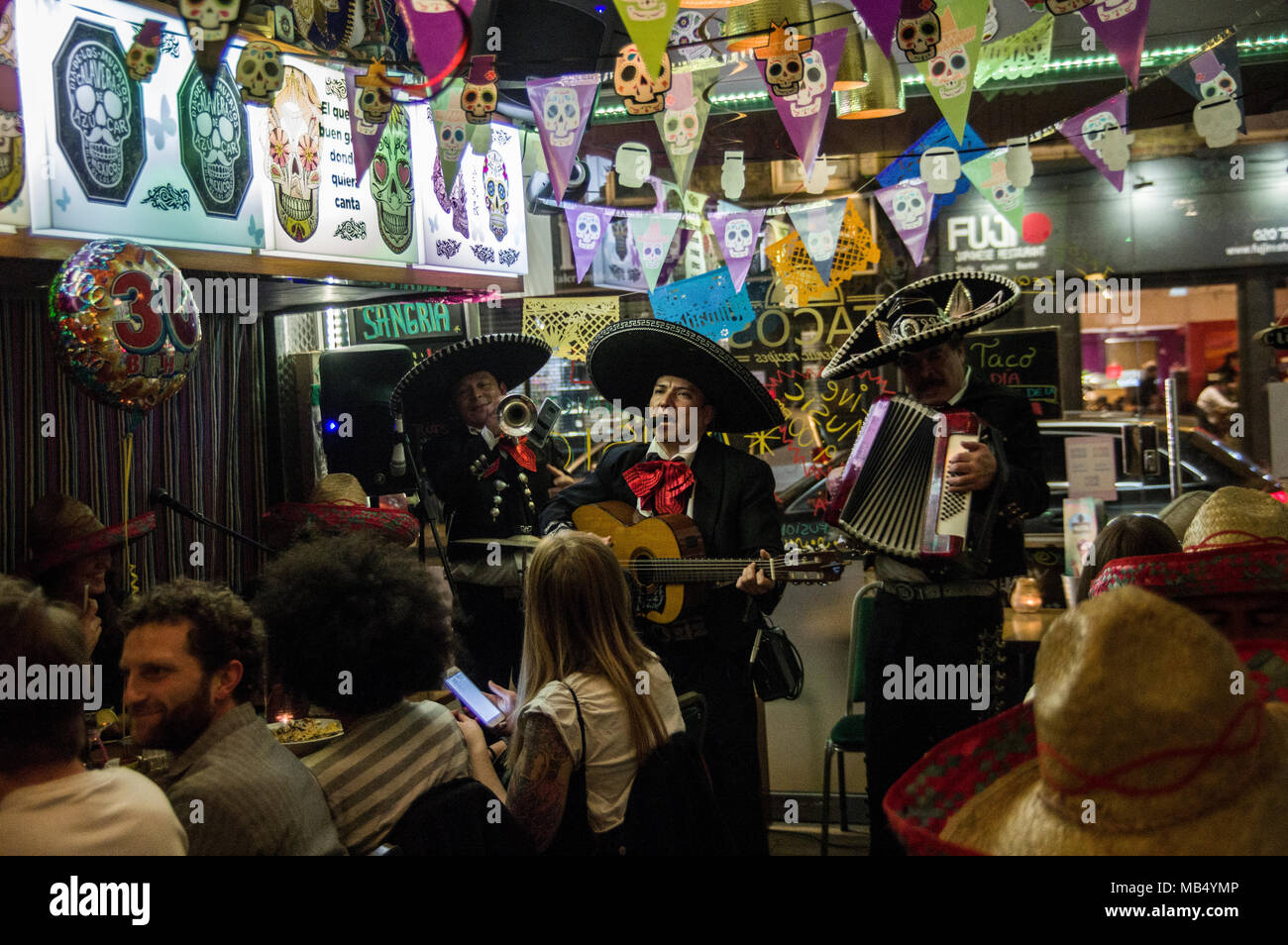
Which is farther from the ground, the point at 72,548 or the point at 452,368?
the point at 452,368

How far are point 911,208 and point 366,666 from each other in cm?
383

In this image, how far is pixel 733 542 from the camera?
148 inches

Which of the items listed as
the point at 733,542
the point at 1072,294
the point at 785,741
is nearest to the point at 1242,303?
the point at 1072,294

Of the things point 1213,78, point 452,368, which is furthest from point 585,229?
point 1213,78

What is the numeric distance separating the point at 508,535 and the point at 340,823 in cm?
229

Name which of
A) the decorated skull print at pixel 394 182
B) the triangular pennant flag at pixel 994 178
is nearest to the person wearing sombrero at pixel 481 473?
the decorated skull print at pixel 394 182

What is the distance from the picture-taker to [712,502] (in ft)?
12.4

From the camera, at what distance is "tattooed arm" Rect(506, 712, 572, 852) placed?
2.37 m

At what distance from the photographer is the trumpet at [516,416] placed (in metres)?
4.37

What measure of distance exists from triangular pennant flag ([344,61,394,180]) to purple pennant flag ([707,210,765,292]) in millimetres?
1899

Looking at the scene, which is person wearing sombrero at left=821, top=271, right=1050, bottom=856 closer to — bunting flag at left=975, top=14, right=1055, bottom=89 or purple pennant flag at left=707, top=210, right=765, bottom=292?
bunting flag at left=975, top=14, right=1055, bottom=89

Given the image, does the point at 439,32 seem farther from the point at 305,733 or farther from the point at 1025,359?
the point at 1025,359

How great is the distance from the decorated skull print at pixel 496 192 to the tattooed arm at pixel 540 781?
3346mm
